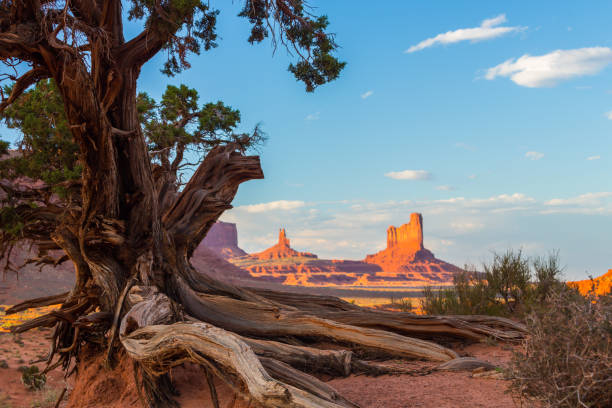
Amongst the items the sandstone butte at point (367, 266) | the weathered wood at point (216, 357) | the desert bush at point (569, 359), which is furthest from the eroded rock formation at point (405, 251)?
the desert bush at point (569, 359)

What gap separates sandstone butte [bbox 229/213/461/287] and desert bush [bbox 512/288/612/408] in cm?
8945

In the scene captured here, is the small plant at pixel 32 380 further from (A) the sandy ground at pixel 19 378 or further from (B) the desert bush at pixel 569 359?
(B) the desert bush at pixel 569 359

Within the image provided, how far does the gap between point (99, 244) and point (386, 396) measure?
5.28 m

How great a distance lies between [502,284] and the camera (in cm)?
1309

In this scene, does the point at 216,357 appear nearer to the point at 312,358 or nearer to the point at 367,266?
the point at 312,358

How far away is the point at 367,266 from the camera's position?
379ft

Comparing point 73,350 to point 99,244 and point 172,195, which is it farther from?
point 172,195

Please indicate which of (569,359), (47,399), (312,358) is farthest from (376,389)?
(47,399)

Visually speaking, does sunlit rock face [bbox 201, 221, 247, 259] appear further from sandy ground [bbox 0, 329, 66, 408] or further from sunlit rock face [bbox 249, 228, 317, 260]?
sandy ground [bbox 0, 329, 66, 408]

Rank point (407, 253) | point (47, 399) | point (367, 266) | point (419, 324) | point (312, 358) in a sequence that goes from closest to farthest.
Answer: point (312, 358) < point (419, 324) < point (47, 399) < point (367, 266) < point (407, 253)


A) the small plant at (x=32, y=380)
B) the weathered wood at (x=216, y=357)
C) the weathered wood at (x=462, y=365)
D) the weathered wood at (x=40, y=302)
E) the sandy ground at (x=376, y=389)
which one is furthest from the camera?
the small plant at (x=32, y=380)

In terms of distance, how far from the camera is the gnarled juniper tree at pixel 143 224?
18.2ft

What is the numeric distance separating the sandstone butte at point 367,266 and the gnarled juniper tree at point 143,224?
8405 centimetres

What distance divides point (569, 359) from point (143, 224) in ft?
20.9
